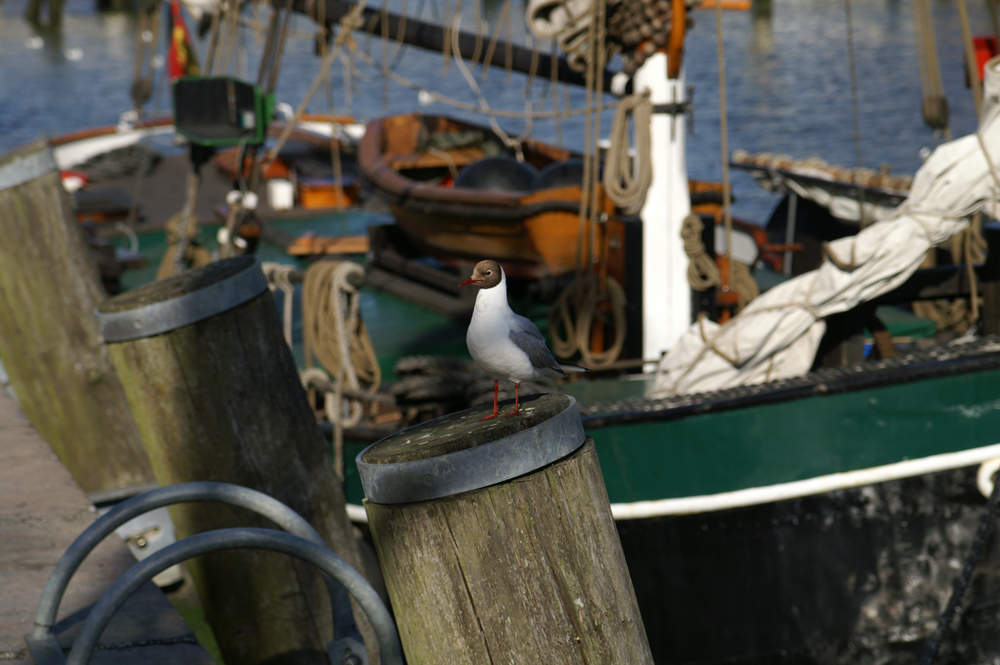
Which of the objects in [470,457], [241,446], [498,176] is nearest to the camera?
[470,457]

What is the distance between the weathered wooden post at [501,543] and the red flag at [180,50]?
10656mm

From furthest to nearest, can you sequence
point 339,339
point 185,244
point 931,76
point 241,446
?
1. point 185,244
2. point 931,76
3. point 339,339
4. point 241,446

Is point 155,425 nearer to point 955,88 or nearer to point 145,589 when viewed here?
point 145,589

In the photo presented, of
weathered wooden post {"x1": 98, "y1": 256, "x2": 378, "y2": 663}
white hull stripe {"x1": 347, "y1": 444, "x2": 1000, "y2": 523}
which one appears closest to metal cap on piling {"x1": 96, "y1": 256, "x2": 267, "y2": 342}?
weathered wooden post {"x1": 98, "y1": 256, "x2": 378, "y2": 663}

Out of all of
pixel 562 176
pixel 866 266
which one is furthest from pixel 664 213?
pixel 562 176

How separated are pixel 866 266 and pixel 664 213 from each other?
145cm

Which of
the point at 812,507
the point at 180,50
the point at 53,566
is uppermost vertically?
the point at 180,50

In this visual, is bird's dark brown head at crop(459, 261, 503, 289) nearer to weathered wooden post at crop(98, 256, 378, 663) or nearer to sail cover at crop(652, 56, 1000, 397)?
weathered wooden post at crop(98, 256, 378, 663)

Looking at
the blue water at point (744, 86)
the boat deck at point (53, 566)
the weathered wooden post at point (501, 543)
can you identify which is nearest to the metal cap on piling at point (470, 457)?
the weathered wooden post at point (501, 543)

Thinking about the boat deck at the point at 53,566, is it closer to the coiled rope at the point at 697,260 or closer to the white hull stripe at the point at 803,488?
the white hull stripe at the point at 803,488

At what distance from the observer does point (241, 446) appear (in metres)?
2.76

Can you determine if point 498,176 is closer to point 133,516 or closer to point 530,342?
point 530,342

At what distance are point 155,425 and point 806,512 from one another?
279cm

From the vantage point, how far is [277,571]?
2.80 metres
